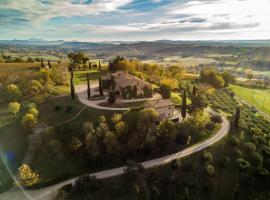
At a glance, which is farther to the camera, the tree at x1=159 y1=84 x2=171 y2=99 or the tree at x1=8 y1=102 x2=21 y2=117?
the tree at x1=159 y1=84 x2=171 y2=99

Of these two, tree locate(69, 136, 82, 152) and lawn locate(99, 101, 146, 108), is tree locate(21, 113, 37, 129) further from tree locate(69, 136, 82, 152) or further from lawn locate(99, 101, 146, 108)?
lawn locate(99, 101, 146, 108)

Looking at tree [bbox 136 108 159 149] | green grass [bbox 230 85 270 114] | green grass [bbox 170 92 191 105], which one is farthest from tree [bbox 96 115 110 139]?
green grass [bbox 230 85 270 114]

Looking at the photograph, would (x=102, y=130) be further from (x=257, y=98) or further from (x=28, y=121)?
(x=257, y=98)

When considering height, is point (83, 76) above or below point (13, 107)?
above

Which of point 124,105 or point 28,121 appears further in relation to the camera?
point 124,105

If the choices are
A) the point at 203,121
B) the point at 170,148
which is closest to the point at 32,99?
the point at 170,148

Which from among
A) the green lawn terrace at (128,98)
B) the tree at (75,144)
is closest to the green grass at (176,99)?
the green lawn terrace at (128,98)

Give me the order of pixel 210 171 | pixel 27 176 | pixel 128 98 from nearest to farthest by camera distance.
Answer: pixel 27 176, pixel 210 171, pixel 128 98

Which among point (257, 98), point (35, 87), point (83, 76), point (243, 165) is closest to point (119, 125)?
point (243, 165)

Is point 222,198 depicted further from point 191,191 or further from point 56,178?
point 56,178
